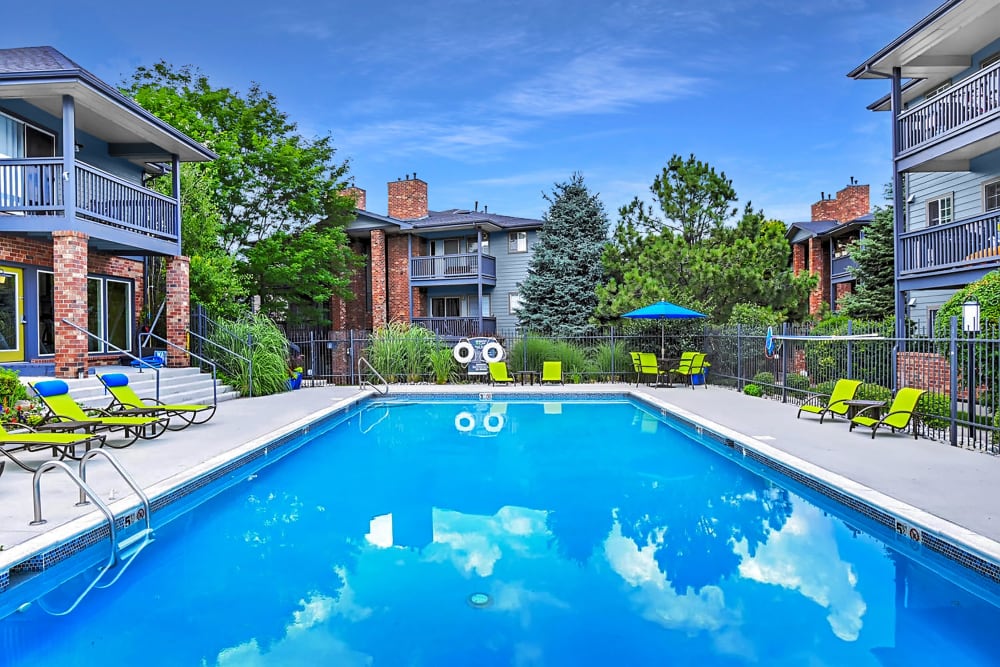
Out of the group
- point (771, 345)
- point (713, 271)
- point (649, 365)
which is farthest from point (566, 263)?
point (771, 345)

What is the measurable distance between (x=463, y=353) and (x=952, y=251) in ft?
41.2

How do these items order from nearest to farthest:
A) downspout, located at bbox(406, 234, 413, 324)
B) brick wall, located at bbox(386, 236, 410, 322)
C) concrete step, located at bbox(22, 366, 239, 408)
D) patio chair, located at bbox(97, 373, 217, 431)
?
patio chair, located at bbox(97, 373, 217, 431) → concrete step, located at bbox(22, 366, 239, 408) → downspout, located at bbox(406, 234, 413, 324) → brick wall, located at bbox(386, 236, 410, 322)

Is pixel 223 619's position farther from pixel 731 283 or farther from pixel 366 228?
pixel 366 228

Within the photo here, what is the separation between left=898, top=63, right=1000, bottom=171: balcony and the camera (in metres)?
12.3

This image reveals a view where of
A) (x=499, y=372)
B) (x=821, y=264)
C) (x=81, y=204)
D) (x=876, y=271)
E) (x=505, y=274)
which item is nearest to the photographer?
(x=81, y=204)

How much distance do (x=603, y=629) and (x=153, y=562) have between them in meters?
3.81

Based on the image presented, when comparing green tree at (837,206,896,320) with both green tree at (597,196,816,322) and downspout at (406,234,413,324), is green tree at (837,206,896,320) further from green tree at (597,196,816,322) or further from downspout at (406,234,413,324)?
downspout at (406,234,413,324)

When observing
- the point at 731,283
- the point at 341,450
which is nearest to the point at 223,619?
the point at 341,450

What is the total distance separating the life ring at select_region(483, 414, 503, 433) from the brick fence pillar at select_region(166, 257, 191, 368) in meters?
7.57

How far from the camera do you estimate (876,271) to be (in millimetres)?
20656

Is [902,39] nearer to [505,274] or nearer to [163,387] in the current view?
[163,387]

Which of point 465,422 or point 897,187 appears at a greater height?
point 897,187

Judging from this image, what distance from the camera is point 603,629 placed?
4.50 meters

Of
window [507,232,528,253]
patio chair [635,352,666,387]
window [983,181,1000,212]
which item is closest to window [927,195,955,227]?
window [983,181,1000,212]
